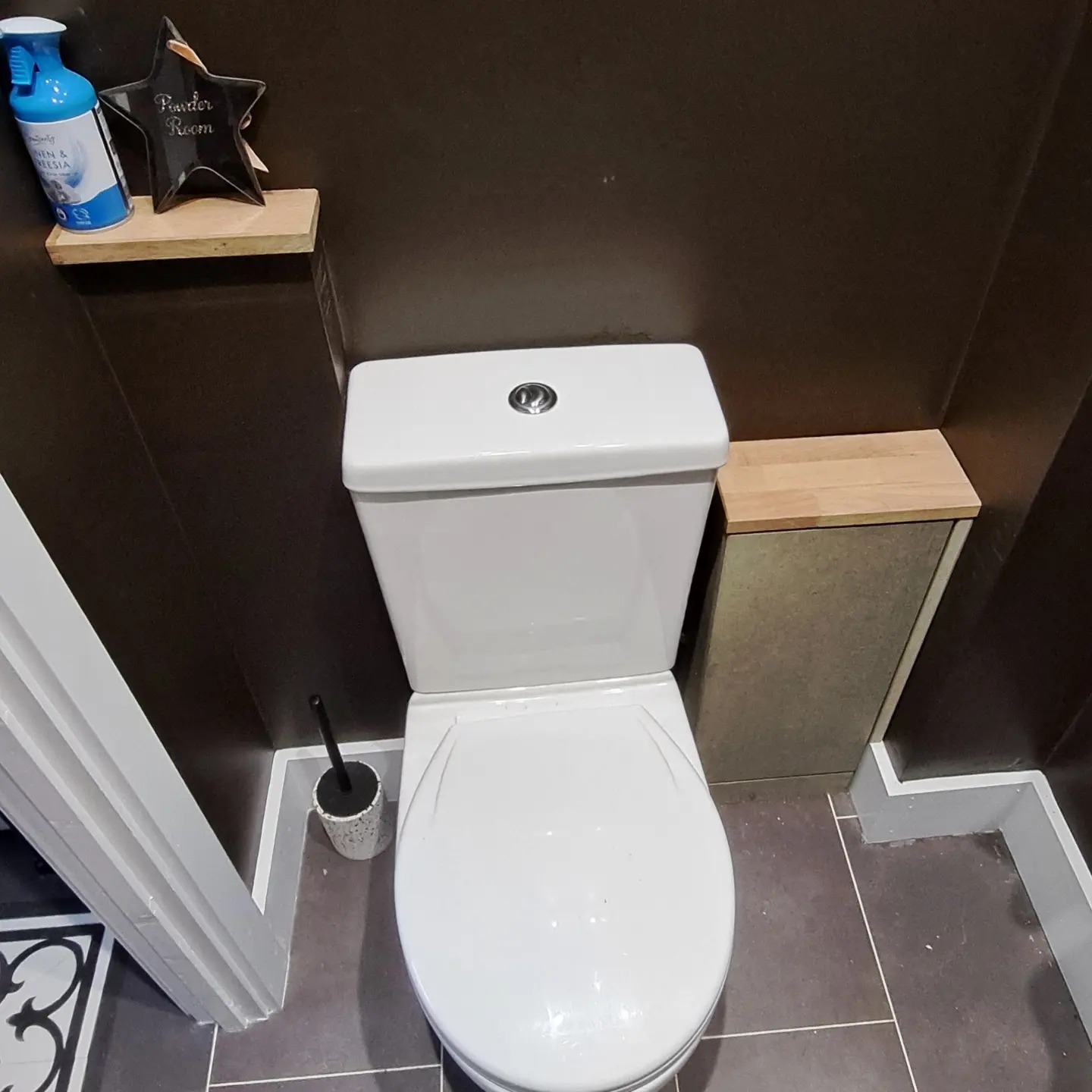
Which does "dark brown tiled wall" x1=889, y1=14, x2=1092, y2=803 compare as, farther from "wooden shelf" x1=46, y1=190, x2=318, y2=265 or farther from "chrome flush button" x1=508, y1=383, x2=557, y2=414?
"wooden shelf" x1=46, y1=190, x2=318, y2=265

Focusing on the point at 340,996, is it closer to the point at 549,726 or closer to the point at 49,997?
the point at 49,997

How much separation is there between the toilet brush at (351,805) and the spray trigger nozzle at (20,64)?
815 millimetres

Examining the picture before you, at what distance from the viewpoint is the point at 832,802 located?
59.7 inches

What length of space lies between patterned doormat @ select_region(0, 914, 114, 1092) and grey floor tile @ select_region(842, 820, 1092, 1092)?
110 centimetres

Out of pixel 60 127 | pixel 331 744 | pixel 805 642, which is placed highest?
pixel 60 127

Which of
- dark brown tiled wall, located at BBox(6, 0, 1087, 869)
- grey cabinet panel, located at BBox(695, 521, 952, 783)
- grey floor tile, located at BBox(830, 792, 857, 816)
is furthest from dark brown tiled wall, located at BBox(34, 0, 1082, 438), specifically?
grey floor tile, located at BBox(830, 792, 857, 816)

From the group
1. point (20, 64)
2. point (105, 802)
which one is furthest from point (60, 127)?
point (105, 802)

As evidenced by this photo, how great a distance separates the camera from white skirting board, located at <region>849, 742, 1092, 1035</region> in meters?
1.27

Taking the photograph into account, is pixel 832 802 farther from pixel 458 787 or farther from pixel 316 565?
pixel 316 565

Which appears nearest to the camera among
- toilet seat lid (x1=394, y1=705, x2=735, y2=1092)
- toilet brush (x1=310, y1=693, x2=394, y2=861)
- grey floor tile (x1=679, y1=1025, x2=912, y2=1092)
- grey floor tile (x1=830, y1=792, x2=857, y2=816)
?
toilet seat lid (x1=394, y1=705, x2=735, y2=1092)

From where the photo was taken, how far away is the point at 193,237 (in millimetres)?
850

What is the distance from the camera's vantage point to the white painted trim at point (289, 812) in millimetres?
1328

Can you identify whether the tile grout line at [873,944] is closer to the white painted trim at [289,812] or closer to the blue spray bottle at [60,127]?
the white painted trim at [289,812]

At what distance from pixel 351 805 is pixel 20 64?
3.24 ft
